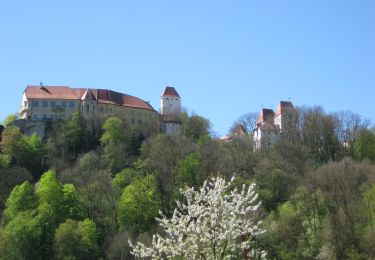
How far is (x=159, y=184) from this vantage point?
62.8 m

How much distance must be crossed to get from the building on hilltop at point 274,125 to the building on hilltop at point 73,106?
45.9 feet

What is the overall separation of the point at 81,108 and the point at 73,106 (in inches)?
42.5

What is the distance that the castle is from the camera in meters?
83.9

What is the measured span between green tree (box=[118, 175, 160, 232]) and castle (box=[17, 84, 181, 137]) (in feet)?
83.4

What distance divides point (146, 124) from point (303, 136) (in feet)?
67.7

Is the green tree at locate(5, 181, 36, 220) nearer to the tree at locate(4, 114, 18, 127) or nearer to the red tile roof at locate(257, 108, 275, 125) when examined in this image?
the tree at locate(4, 114, 18, 127)

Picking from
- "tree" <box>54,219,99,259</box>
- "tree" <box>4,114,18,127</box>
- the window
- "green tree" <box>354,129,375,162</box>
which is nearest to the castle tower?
the window

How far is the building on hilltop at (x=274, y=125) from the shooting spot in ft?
264

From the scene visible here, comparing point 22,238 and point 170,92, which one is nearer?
point 22,238

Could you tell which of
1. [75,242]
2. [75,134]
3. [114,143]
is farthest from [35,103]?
[75,242]

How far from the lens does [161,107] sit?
109m

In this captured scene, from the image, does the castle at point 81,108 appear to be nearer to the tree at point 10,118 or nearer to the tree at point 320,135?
the tree at point 10,118

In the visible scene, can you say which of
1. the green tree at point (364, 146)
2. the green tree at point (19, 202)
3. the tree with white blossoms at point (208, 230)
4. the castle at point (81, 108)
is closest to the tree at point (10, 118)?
the castle at point (81, 108)

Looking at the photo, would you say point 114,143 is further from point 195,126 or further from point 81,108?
point 195,126
